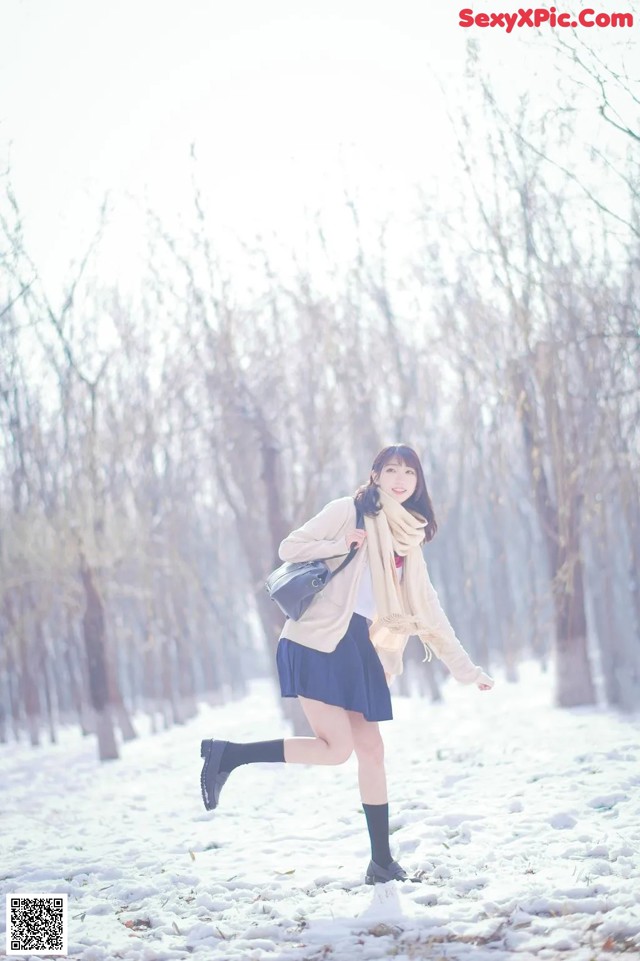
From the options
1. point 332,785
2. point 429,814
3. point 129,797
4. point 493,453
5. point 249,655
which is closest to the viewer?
point 429,814

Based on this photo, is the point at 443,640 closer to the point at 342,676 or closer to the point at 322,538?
the point at 342,676

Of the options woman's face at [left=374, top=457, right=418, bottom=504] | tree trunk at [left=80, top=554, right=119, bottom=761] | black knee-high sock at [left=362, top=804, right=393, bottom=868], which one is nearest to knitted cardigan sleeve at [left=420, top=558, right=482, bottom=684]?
A: woman's face at [left=374, top=457, right=418, bottom=504]

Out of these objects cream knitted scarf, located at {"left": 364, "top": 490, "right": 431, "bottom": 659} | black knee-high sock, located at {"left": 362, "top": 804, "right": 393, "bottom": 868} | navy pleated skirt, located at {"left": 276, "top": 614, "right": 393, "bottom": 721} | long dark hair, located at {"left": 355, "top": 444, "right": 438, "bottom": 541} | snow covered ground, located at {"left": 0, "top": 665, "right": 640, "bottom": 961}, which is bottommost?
snow covered ground, located at {"left": 0, "top": 665, "right": 640, "bottom": 961}

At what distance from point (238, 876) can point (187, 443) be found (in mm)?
11365

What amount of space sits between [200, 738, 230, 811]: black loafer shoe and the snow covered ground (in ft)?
1.36

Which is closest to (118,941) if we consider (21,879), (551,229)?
(21,879)

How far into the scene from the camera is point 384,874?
12.4ft

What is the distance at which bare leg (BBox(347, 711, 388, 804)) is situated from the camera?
381 centimetres

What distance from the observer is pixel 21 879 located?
14.6 feet

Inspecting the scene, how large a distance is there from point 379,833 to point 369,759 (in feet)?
0.93

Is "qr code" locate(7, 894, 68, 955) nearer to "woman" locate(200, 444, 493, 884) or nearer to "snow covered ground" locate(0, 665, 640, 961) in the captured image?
"snow covered ground" locate(0, 665, 640, 961)

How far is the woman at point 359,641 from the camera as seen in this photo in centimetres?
374

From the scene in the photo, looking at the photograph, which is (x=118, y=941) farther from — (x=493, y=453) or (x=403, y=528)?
(x=493, y=453)

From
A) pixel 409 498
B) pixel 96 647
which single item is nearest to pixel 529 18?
pixel 409 498
